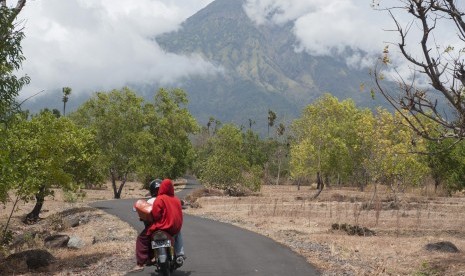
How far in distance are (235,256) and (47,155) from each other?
1561 centimetres

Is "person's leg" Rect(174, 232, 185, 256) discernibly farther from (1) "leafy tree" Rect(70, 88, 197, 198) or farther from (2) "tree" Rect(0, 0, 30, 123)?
(1) "leafy tree" Rect(70, 88, 197, 198)

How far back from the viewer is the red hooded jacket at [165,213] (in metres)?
10.1

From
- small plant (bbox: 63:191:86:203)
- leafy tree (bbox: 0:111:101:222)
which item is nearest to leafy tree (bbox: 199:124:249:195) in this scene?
small plant (bbox: 63:191:86:203)

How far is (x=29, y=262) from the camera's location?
14914 mm

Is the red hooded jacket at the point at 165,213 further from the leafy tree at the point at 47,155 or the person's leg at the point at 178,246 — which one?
the leafy tree at the point at 47,155

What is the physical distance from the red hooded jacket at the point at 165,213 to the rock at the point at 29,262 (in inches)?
242

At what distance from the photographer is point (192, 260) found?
1325cm

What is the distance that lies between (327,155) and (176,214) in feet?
142

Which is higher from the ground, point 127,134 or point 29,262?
point 127,134

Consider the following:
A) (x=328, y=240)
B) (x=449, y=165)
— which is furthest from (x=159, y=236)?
(x=449, y=165)

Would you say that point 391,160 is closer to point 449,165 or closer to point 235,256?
point 449,165

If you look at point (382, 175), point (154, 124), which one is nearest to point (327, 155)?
point (382, 175)

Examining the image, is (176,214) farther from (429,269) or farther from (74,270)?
(429,269)

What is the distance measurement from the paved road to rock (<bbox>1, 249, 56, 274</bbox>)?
14.0 feet
